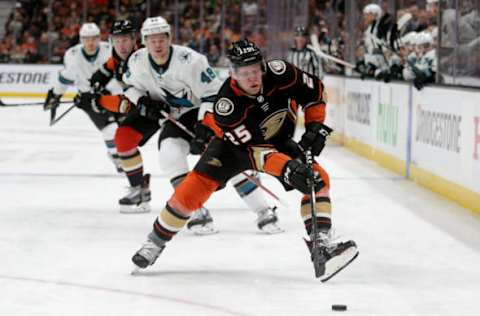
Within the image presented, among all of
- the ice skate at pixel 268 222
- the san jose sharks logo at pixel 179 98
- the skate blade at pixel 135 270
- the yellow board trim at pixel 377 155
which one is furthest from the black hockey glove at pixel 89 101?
the yellow board trim at pixel 377 155

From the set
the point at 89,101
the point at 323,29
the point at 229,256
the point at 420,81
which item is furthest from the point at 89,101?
the point at 323,29

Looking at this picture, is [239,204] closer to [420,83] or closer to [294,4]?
[420,83]

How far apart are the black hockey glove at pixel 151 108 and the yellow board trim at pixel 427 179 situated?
73.5 inches

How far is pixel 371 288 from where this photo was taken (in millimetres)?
3783

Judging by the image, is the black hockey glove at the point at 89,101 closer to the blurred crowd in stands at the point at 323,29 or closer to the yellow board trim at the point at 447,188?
the blurred crowd in stands at the point at 323,29

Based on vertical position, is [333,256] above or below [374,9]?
below

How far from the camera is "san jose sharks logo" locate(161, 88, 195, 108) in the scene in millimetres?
5281

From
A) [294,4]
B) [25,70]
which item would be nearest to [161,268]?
[294,4]

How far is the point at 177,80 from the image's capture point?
5.18 meters

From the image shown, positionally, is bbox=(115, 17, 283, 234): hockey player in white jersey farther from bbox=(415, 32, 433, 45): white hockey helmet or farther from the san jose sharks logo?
bbox=(415, 32, 433, 45): white hockey helmet

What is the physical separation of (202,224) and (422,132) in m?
2.38

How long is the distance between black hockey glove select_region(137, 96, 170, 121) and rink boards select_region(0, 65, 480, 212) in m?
1.77

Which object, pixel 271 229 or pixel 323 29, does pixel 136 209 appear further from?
pixel 323 29

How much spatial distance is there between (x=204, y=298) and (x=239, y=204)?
2.61 m
